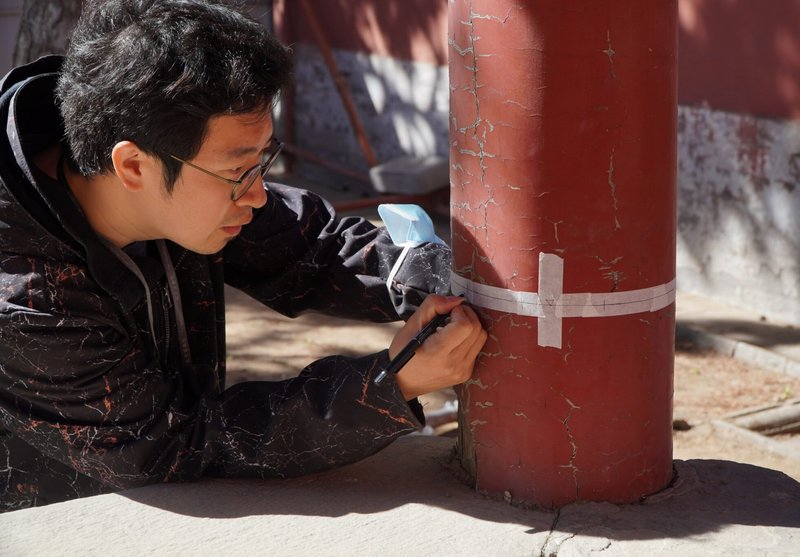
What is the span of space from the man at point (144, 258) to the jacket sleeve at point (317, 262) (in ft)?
0.95

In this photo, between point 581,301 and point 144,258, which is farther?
point 144,258

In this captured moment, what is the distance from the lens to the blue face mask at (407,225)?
2289 millimetres

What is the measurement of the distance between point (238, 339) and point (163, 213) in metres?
3.21

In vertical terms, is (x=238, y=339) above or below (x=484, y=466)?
below

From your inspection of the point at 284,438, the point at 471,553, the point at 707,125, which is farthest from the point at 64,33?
the point at 471,553

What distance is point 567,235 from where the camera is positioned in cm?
173

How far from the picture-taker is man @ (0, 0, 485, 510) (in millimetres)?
1799

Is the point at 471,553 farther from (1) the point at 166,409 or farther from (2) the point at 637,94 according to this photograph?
(2) the point at 637,94

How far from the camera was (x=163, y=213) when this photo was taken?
1.93 m

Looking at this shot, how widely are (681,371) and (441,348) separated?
2890 mm

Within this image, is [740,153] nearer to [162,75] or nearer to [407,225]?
[407,225]

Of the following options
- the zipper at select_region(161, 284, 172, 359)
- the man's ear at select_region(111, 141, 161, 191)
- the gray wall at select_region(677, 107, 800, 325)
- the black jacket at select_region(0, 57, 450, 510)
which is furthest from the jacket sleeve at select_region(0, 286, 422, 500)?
the gray wall at select_region(677, 107, 800, 325)

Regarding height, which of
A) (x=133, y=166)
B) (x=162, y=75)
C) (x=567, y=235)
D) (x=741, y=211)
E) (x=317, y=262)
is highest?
A: (x=162, y=75)

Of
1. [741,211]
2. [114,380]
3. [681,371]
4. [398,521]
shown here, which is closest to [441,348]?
[398,521]
